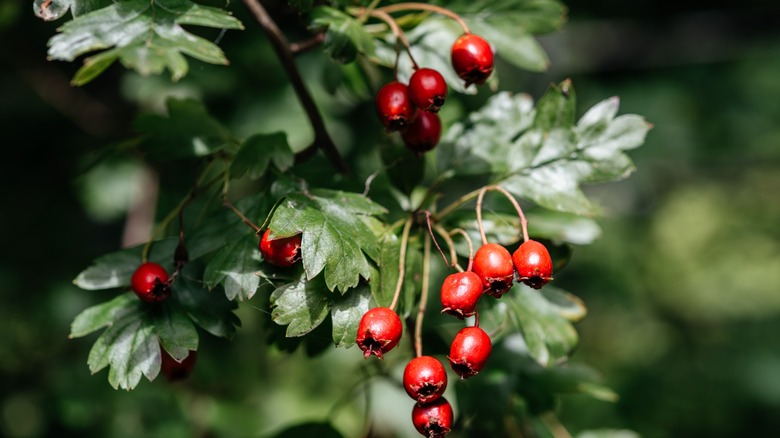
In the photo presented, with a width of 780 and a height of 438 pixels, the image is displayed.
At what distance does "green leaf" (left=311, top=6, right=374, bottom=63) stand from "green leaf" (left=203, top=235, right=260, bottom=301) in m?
0.34

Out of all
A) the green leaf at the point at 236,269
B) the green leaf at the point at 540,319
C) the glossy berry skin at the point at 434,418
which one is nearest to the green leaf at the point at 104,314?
the green leaf at the point at 236,269

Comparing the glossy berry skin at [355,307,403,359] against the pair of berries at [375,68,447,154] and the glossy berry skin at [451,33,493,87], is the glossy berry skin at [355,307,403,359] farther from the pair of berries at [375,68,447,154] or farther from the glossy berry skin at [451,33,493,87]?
the glossy berry skin at [451,33,493,87]

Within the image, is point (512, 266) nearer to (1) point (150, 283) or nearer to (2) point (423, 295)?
(2) point (423, 295)

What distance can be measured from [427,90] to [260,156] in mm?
325

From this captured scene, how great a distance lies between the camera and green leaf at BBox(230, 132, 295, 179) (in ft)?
4.22

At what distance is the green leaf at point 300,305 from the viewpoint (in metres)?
1.12

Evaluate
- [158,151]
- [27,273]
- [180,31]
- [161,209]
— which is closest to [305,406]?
[27,273]

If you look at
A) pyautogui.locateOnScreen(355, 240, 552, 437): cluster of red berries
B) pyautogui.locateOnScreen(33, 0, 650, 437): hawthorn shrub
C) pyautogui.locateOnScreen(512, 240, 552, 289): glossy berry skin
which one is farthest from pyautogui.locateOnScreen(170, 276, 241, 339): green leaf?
pyautogui.locateOnScreen(512, 240, 552, 289): glossy berry skin

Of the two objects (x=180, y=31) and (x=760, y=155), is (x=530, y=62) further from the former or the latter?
(x=760, y=155)

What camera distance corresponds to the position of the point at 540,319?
1446 millimetres

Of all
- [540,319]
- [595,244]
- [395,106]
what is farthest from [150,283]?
[595,244]

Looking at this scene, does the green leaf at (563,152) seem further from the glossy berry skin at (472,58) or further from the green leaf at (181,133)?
the green leaf at (181,133)

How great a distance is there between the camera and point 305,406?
294 cm

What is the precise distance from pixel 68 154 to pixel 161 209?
1.43 meters
